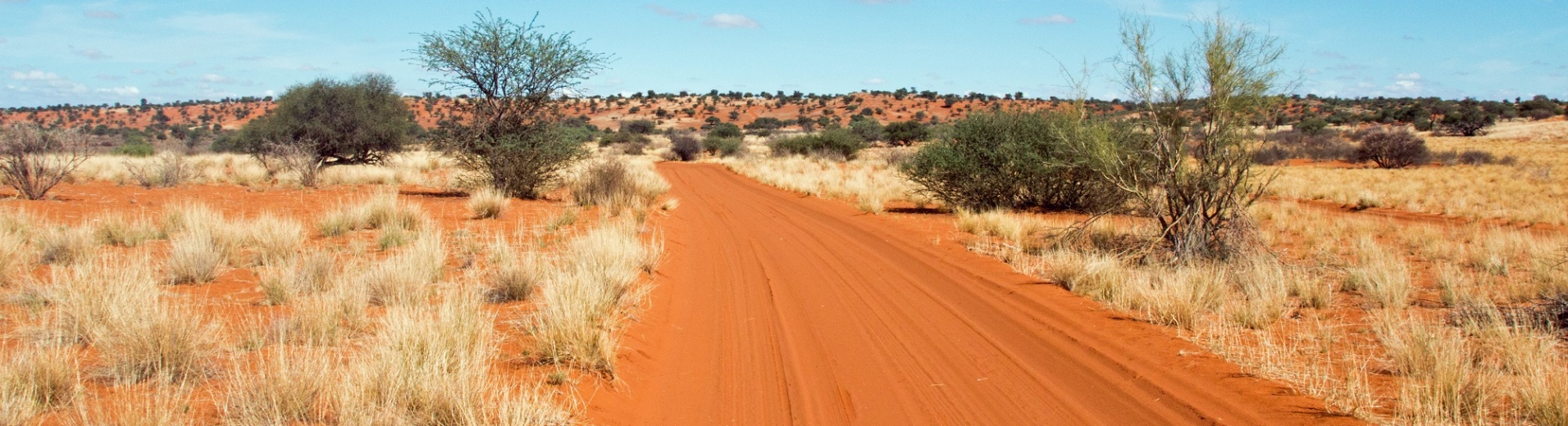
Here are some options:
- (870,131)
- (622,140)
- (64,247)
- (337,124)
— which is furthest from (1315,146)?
(64,247)

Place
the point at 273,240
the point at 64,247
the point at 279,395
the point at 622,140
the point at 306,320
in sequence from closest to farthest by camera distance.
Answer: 1. the point at 279,395
2. the point at 306,320
3. the point at 64,247
4. the point at 273,240
5. the point at 622,140

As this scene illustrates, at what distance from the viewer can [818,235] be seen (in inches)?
555

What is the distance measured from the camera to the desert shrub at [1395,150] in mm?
37656

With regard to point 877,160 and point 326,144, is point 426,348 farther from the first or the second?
point 877,160

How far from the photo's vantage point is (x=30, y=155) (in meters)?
16.2

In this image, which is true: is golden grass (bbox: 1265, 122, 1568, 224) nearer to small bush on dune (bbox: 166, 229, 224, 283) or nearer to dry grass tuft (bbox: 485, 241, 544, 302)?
dry grass tuft (bbox: 485, 241, 544, 302)

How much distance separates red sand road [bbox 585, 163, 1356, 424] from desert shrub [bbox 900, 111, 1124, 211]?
7826 millimetres

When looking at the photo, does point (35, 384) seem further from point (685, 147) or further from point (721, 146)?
point (721, 146)

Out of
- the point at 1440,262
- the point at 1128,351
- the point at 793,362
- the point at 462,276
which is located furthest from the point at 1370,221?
the point at 462,276

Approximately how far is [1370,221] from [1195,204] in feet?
33.3

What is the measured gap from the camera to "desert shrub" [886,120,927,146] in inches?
2259

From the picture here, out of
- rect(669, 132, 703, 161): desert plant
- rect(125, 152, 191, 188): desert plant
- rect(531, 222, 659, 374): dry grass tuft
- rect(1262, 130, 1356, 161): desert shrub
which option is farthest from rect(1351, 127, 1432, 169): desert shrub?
rect(125, 152, 191, 188): desert plant

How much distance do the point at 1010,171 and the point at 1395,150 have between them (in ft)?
98.2

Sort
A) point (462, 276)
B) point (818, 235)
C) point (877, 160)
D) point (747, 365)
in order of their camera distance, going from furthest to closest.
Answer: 1. point (877, 160)
2. point (818, 235)
3. point (462, 276)
4. point (747, 365)
